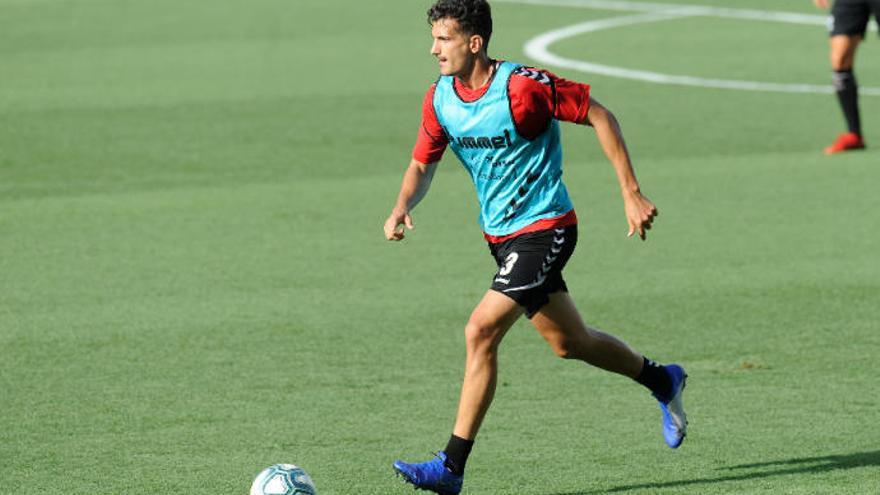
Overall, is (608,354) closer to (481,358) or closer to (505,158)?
(481,358)

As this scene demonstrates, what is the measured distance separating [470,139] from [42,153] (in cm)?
964

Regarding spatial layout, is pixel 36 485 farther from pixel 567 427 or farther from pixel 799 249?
pixel 799 249

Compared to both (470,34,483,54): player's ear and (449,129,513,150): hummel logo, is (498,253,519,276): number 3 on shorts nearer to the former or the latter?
(449,129,513,150): hummel logo

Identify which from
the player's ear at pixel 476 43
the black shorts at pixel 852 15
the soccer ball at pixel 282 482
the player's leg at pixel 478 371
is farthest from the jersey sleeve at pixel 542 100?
the black shorts at pixel 852 15

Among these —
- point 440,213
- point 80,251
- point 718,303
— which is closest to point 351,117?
point 440,213

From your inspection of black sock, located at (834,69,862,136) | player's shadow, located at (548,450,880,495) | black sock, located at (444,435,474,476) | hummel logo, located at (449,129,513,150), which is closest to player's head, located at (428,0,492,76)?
hummel logo, located at (449,129,513,150)

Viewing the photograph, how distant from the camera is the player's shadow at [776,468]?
7967 mm

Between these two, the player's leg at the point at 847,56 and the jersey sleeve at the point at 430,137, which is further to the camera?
the player's leg at the point at 847,56

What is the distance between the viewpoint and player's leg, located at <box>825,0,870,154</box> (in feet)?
53.3

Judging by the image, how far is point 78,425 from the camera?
891 cm

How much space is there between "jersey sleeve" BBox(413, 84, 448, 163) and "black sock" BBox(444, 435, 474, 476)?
4.62 feet

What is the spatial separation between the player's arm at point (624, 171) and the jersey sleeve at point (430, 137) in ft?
2.51

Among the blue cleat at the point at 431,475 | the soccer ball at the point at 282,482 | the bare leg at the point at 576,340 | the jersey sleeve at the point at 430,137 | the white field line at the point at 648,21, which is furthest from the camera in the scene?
the white field line at the point at 648,21

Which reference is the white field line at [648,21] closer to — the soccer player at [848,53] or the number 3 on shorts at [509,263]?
the soccer player at [848,53]
